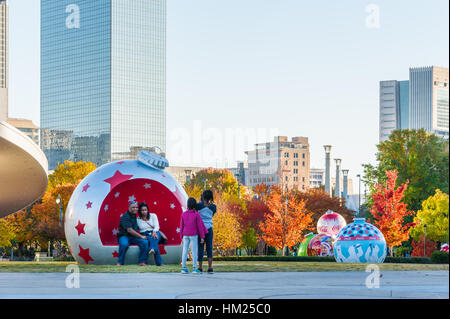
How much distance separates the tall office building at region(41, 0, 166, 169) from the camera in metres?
174

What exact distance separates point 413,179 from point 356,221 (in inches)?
1144

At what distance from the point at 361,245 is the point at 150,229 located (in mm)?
9793

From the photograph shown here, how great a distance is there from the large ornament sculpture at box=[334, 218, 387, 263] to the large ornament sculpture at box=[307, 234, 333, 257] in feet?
43.9

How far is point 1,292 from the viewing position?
10.1 metres

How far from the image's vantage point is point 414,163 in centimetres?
5756

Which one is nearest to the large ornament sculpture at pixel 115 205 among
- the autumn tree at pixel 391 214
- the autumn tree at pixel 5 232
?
the autumn tree at pixel 391 214

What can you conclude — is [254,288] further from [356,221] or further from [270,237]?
[270,237]

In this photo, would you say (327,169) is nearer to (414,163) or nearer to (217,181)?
(217,181)

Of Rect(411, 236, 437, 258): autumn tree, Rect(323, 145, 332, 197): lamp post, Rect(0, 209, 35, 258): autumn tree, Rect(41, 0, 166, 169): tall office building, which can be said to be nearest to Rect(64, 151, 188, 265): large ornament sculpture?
Rect(411, 236, 437, 258): autumn tree

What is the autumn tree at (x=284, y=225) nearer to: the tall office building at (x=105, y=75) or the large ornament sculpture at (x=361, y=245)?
the large ornament sculpture at (x=361, y=245)

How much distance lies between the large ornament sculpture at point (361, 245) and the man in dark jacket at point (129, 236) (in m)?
9.65

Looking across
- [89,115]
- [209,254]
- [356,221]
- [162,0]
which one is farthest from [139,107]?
[209,254]

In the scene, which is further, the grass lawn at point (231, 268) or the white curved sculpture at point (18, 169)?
the grass lawn at point (231, 268)

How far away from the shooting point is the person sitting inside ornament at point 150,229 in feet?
74.5
